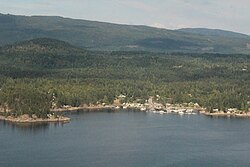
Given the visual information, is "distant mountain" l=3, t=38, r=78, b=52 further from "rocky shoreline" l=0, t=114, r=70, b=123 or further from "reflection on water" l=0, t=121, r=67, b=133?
"reflection on water" l=0, t=121, r=67, b=133

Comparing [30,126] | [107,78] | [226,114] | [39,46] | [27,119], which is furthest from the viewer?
[39,46]

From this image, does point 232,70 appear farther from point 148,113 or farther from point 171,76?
point 148,113

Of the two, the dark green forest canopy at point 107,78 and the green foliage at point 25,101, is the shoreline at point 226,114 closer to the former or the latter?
the dark green forest canopy at point 107,78

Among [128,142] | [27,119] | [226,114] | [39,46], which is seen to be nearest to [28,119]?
[27,119]

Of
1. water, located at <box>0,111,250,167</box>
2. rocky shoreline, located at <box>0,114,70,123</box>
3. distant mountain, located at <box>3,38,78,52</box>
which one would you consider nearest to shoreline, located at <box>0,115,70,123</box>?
rocky shoreline, located at <box>0,114,70,123</box>

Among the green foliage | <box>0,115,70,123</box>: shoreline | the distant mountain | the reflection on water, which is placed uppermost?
the distant mountain

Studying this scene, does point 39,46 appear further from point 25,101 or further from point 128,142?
point 128,142
